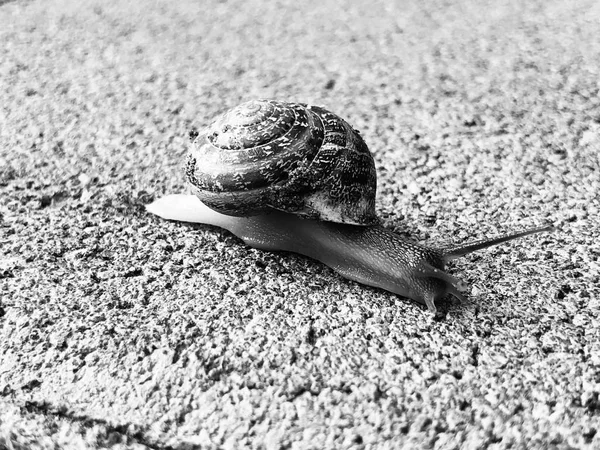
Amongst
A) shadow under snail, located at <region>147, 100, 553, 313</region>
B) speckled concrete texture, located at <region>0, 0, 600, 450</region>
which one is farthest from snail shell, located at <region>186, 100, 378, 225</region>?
speckled concrete texture, located at <region>0, 0, 600, 450</region>

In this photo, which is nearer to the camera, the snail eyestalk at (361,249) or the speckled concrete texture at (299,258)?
the speckled concrete texture at (299,258)

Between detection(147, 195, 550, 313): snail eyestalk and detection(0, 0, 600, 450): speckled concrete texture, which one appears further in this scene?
detection(147, 195, 550, 313): snail eyestalk

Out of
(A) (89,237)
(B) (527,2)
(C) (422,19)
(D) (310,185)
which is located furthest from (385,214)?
(B) (527,2)

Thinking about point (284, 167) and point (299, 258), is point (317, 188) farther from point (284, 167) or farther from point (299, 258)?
point (299, 258)

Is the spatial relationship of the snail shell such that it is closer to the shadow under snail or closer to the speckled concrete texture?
the shadow under snail

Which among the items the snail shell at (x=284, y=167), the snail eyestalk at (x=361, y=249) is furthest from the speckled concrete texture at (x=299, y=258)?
the snail shell at (x=284, y=167)

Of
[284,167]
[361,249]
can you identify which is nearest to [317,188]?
[284,167]

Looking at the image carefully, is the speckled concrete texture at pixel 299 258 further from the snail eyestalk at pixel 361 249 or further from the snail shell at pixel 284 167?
the snail shell at pixel 284 167
